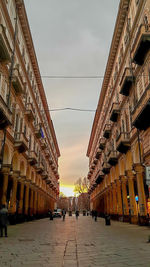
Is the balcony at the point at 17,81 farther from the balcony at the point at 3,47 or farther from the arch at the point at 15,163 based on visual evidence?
the arch at the point at 15,163

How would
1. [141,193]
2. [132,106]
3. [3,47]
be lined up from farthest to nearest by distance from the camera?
[132,106], [141,193], [3,47]

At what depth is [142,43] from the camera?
1644cm

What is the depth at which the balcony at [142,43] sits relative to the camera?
52.1 ft

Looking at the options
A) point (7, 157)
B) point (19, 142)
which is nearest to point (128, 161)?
point (19, 142)

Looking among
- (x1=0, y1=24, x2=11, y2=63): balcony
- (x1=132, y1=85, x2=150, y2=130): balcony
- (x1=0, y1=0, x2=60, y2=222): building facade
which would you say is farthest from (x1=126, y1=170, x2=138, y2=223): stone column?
(x1=0, y1=24, x2=11, y2=63): balcony

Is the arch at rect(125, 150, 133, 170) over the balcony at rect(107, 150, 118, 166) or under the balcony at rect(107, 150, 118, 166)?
under

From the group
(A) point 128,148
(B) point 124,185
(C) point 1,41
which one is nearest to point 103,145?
(B) point 124,185

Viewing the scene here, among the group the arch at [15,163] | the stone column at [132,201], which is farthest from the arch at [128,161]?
the arch at [15,163]

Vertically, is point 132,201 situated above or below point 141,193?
below

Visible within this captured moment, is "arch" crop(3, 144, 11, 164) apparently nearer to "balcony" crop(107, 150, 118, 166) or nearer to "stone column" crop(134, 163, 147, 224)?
"stone column" crop(134, 163, 147, 224)

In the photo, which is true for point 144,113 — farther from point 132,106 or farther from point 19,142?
point 19,142

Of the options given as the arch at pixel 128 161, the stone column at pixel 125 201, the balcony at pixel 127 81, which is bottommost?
the stone column at pixel 125 201

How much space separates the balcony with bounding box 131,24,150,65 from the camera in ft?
52.1

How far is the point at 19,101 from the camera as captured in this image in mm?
26125
